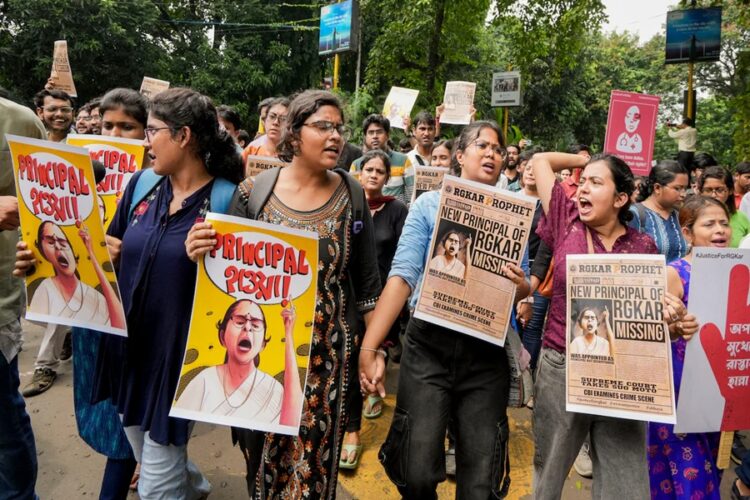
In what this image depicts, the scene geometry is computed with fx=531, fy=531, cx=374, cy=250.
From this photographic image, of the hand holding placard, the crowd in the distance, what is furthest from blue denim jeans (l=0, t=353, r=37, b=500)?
the hand holding placard

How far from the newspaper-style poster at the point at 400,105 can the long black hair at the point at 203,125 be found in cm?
565

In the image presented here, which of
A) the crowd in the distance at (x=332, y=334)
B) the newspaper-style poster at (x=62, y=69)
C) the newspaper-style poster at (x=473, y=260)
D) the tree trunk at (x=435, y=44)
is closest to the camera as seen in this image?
the crowd in the distance at (x=332, y=334)

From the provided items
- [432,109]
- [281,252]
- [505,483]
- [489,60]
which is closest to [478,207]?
[281,252]

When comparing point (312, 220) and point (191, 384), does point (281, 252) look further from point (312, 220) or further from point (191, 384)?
point (191, 384)

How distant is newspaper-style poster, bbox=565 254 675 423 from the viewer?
199cm

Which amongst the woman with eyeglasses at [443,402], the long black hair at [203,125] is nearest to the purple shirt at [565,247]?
the woman with eyeglasses at [443,402]

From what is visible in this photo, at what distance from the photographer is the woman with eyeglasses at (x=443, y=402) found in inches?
89.3

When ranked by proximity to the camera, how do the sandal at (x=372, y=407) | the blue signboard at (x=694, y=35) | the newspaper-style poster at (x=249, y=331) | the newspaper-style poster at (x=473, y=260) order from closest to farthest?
the newspaper-style poster at (x=249, y=331) < the newspaper-style poster at (x=473, y=260) < the sandal at (x=372, y=407) < the blue signboard at (x=694, y=35)

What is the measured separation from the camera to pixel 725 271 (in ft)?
7.44

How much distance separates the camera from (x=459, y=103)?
729 cm

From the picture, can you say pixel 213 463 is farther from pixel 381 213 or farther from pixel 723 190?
pixel 723 190

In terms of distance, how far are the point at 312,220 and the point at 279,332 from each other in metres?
0.45

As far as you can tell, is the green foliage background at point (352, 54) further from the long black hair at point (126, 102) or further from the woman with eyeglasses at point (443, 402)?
the long black hair at point (126, 102)

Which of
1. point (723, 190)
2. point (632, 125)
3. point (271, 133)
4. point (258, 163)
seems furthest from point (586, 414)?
point (632, 125)
